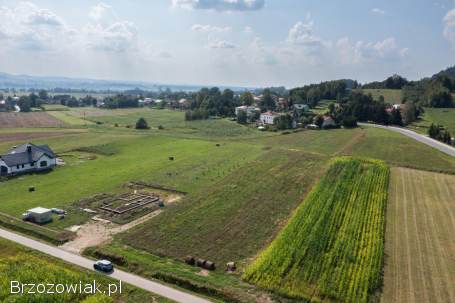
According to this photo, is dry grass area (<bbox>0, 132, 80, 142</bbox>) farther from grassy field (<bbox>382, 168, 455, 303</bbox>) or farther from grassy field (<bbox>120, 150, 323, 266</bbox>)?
grassy field (<bbox>382, 168, 455, 303</bbox>)

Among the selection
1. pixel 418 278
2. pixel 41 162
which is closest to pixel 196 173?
pixel 41 162

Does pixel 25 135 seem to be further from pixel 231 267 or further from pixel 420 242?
pixel 420 242

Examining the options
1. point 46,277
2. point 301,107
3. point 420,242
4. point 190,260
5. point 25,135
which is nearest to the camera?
point 46,277

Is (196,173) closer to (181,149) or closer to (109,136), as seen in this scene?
(181,149)

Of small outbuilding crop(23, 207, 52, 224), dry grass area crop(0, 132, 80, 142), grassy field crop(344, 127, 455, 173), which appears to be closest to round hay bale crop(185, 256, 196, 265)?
small outbuilding crop(23, 207, 52, 224)

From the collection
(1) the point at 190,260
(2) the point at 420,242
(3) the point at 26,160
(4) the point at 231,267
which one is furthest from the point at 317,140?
(1) the point at 190,260
